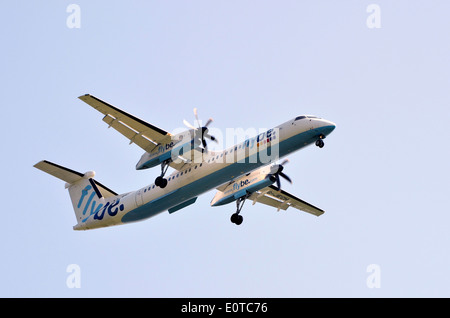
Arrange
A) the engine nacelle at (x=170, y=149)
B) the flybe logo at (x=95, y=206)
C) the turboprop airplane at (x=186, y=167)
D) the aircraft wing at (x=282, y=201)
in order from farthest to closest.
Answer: the aircraft wing at (x=282, y=201)
the flybe logo at (x=95, y=206)
the engine nacelle at (x=170, y=149)
the turboprop airplane at (x=186, y=167)

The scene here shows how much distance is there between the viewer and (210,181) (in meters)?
27.3

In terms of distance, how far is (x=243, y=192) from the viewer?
30.0m

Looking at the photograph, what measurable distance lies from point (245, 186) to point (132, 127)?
5.81m

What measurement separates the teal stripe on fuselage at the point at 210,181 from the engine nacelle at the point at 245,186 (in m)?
2.49

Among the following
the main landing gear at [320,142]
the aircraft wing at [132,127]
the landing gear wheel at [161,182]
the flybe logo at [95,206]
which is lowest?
the flybe logo at [95,206]

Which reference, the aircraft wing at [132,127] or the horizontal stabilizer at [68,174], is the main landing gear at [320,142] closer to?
the aircraft wing at [132,127]

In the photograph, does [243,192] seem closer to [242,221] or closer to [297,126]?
[242,221]

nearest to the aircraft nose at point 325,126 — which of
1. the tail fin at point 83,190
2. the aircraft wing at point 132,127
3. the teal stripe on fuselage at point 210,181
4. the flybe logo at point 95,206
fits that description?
the teal stripe on fuselage at point 210,181

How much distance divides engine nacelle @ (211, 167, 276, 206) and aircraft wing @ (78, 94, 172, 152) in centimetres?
429

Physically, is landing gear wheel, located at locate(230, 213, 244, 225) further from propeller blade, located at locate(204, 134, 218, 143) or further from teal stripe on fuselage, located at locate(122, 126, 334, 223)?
propeller blade, located at locate(204, 134, 218, 143)

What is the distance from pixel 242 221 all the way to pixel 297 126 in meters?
6.22

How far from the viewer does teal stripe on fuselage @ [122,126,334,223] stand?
2575 centimetres

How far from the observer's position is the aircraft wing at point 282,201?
32.3 metres
